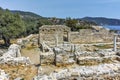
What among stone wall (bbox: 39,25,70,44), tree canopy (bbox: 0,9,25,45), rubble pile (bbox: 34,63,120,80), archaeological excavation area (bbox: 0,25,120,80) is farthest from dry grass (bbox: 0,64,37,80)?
tree canopy (bbox: 0,9,25,45)

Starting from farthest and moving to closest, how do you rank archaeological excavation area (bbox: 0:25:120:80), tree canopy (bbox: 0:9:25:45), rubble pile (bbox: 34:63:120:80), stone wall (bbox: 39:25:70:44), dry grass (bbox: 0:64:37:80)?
tree canopy (bbox: 0:9:25:45)
stone wall (bbox: 39:25:70:44)
dry grass (bbox: 0:64:37:80)
archaeological excavation area (bbox: 0:25:120:80)
rubble pile (bbox: 34:63:120:80)

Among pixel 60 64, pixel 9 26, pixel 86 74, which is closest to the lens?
pixel 86 74

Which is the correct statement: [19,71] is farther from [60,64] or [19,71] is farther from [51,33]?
[51,33]

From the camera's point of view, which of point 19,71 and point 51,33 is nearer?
point 19,71

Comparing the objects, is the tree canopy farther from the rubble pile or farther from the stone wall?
the rubble pile

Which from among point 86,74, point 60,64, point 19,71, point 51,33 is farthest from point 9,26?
point 86,74

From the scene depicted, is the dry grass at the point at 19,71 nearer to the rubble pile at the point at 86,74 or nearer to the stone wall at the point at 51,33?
the rubble pile at the point at 86,74

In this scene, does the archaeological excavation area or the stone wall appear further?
the stone wall

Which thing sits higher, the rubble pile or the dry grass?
the rubble pile

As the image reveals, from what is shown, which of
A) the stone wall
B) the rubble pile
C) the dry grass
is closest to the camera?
the rubble pile

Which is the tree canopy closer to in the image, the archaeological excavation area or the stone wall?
the archaeological excavation area

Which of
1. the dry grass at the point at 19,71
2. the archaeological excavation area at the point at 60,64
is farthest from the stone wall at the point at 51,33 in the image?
the dry grass at the point at 19,71

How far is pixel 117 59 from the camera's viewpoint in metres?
14.5

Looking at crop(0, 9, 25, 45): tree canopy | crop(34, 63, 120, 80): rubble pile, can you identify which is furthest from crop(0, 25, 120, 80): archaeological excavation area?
crop(0, 9, 25, 45): tree canopy
